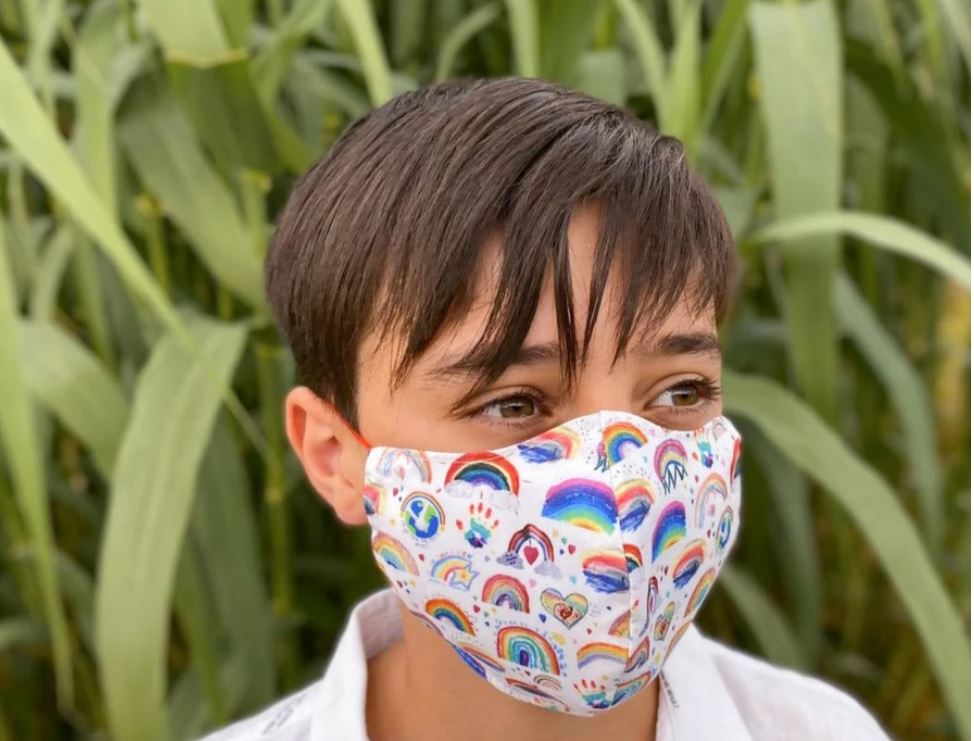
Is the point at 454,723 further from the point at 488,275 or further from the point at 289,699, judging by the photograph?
the point at 488,275

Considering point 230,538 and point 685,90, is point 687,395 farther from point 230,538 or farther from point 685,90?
point 230,538

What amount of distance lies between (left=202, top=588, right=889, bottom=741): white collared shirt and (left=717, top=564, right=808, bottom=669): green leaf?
0.67 feet

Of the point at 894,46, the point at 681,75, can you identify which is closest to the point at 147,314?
the point at 681,75

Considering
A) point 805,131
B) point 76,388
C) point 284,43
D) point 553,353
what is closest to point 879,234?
point 805,131

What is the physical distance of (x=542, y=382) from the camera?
1.73ft

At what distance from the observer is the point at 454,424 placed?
0.54 metres

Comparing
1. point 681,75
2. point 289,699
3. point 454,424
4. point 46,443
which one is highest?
point 681,75

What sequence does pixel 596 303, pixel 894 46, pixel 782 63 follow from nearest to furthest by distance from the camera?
pixel 596 303
pixel 782 63
pixel 894 46

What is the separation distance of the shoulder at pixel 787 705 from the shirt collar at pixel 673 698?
28mm

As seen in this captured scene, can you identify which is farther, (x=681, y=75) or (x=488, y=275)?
(x=681, y=75)

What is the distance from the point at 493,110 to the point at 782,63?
262 millimetres

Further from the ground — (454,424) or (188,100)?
(188,100)

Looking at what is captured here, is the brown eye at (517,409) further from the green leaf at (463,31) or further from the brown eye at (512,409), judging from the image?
the green leaf at (463,31)

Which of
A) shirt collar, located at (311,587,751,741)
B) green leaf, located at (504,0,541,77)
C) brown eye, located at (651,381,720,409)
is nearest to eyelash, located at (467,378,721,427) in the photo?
brown eye, located at (651,381,720,409)
